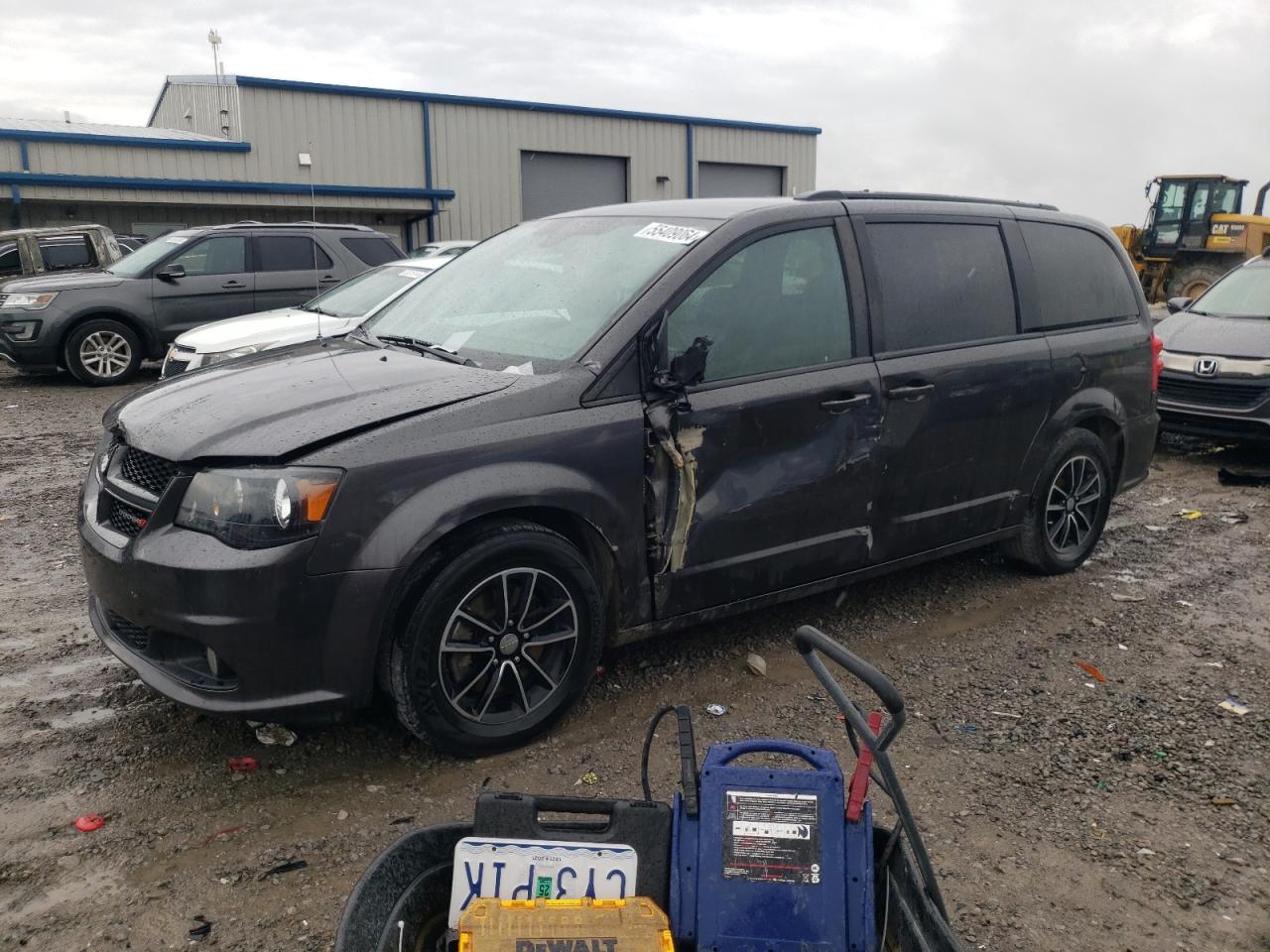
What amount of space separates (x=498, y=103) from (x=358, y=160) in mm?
3804

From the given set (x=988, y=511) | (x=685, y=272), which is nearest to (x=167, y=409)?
(x=685, y=272)

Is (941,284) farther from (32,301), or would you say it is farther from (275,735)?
(32,301)

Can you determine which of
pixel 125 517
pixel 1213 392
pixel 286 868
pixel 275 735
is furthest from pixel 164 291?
pixel 1213 392

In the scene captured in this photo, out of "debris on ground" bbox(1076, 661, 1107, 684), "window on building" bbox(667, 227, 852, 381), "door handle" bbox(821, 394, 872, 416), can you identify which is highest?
→ "window on building" bbox(667, 227, 852, 381)

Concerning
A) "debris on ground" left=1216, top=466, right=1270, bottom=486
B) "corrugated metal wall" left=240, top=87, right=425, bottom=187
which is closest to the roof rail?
"debris on ground" left=1216, top=466, right=1270, bottom=486

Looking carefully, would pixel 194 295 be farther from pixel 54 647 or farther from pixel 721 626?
pixel 721 626

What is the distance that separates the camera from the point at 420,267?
29.9 ft

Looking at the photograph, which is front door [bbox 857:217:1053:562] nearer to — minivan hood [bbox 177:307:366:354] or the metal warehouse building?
minivan hood [bbox 177:307:366:354]

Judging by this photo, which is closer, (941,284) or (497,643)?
(497,643)

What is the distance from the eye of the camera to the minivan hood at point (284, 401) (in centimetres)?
304

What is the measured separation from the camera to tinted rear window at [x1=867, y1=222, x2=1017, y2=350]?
422 cm

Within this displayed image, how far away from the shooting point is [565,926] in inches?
87.6

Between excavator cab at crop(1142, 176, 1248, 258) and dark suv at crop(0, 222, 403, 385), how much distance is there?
17724 millimetres

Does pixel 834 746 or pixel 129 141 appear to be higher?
pixel 129 141
